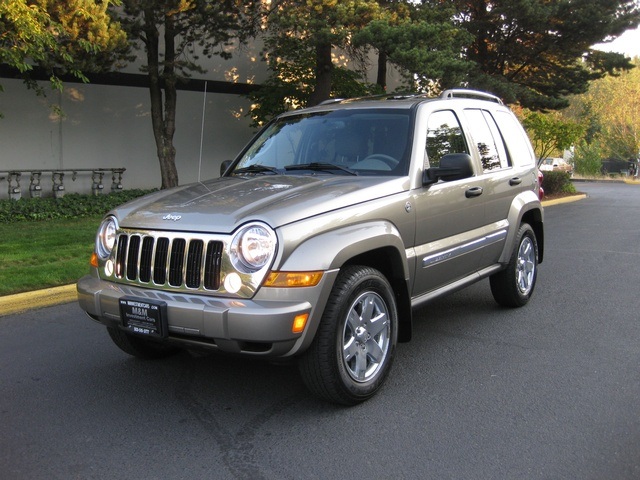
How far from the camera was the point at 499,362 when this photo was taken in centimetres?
486

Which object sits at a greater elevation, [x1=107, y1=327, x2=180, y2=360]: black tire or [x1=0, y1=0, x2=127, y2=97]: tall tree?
[x1=0, y1=0, x2=127, y2=97]: tall tree

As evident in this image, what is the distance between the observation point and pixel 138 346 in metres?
4.71

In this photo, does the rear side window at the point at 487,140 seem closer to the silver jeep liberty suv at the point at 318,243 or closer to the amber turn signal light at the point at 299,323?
the silver jeep liberty suv at the point at 318,243

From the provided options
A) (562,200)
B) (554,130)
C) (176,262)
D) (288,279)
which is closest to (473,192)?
(288,279)

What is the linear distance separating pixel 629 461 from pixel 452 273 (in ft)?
6.65

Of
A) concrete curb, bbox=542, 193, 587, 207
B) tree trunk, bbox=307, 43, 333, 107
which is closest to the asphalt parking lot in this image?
tree trunk, bbox=307, 43, 333, 107

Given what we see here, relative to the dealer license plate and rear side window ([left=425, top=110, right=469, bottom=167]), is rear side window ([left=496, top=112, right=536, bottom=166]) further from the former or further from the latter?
the dealer license plate

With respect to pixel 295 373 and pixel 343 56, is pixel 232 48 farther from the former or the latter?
pixel 295 373

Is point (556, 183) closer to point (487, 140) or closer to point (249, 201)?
point (487, 140)

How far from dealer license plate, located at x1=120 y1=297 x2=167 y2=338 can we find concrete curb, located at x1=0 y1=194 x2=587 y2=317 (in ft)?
10.6

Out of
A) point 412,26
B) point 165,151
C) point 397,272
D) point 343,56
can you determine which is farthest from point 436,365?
point 343,56

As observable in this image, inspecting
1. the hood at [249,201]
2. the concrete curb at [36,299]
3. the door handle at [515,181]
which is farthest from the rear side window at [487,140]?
the concrete curb at [36,299]

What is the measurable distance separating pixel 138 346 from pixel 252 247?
5.40 feet

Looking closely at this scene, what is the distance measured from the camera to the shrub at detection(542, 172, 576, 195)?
21906 mm
